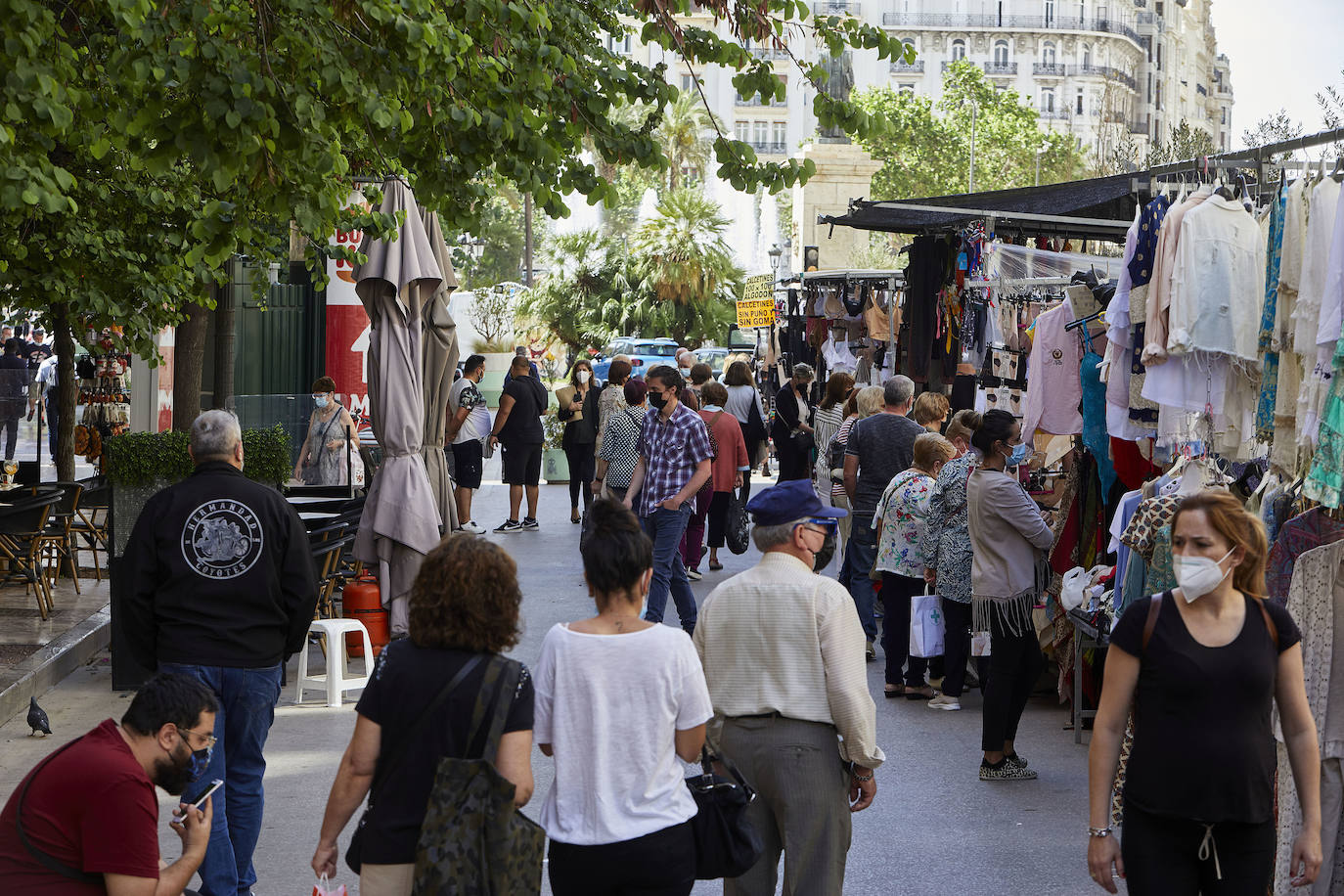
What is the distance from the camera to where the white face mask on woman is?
3.96m

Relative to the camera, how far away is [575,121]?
7293 mm

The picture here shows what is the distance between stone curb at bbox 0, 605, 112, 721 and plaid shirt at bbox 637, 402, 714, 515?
13.3 ft

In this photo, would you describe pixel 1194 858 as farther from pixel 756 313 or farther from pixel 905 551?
pixel 756 313

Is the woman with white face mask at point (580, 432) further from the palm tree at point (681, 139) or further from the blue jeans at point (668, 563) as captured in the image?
the palm tree at point (681, 139)

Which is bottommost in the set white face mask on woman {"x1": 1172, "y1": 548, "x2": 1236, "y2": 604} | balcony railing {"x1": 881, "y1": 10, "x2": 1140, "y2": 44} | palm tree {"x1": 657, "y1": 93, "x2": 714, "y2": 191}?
white face mask on woman {"x1": 1172, "y1": 548, "x2": 1236, "y2": 604}

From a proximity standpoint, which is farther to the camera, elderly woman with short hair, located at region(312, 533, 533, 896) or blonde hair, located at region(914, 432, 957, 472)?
blonde hair, located at region(914, 432, 957, 472)

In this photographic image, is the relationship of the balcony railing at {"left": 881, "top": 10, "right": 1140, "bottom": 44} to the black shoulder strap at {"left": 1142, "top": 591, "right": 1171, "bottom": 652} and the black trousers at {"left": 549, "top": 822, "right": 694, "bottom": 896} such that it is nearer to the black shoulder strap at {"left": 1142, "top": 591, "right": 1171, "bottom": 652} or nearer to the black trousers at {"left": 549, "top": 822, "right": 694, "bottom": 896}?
the black shoulder strap at {"left": 1142, "top": 591, "right": 1171, "bottom": 652}

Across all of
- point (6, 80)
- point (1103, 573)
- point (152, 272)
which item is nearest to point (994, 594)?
point (1103, 573)

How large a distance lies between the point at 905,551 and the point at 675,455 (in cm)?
192

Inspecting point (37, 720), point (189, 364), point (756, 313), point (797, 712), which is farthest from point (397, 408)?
point (756, 313)

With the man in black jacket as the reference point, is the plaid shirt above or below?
above

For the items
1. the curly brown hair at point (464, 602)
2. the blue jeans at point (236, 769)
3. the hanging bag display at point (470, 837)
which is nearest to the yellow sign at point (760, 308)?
the blue jeans at point (236, 769)

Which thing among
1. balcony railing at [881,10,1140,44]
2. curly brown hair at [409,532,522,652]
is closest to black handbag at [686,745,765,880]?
curly brown hair at [409,532,522,652]

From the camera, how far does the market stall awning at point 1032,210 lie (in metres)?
10.8
